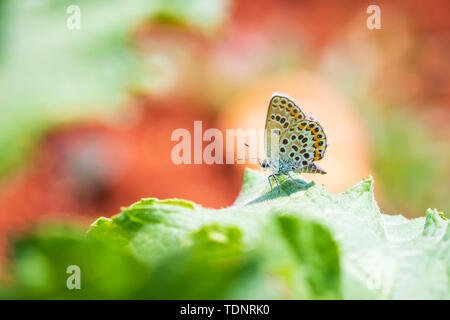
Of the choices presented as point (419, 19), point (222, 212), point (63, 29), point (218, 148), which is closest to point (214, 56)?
point (218, 148)

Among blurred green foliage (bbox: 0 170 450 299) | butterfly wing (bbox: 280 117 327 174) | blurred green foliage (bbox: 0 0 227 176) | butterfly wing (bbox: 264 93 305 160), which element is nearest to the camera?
blurred green foliage (bbox: 0 170 450 299)

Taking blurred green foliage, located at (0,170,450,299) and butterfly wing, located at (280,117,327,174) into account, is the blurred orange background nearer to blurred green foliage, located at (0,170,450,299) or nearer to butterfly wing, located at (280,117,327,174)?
butterfly wing, located at (280,117,327,174)

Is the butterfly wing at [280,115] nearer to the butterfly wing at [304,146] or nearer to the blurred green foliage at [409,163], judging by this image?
the butterfly wing at [304,146]

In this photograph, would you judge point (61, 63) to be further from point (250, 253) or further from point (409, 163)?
point (409, 163)

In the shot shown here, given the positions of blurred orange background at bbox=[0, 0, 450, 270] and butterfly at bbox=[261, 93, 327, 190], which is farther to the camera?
blurred orange background at bbox=[0, 0, 450, 270]

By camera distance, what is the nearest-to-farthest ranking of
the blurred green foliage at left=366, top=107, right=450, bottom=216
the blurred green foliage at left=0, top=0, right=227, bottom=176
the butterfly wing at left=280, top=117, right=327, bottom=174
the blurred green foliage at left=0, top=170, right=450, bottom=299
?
the blurred green foliage at left=0, top=170, right=450, bottom=299
the blurred green foliage at left=0, top=0, right=227, bottom=176
the butterfly wing at left=280, top=117, right=327, bottom=174
the blurred green foliage at left=366, top=107, right=450, bottom=216

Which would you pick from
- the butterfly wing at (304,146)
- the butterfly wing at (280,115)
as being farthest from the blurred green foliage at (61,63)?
the butterfly wing at (304,146)

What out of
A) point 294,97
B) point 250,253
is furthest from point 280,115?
point 294,97

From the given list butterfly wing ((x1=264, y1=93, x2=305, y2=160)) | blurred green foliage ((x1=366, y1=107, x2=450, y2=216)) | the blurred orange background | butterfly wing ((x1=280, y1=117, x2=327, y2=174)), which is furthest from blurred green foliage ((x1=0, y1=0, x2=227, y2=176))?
blurred green foliage ((x1=366, y1=107, x2=450, y2=216))
